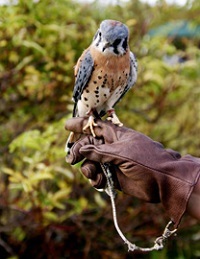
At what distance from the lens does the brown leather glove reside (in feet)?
5.20

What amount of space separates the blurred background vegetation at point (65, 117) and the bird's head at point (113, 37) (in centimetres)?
83

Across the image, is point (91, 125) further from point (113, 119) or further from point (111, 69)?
point (111, 69)

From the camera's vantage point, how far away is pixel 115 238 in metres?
2.99

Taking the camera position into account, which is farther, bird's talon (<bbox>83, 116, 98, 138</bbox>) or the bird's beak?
bird's talon (<bbox>83, 116, 98, 138</bbox>)

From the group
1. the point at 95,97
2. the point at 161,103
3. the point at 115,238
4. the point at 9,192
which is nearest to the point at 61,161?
the point at 9,192

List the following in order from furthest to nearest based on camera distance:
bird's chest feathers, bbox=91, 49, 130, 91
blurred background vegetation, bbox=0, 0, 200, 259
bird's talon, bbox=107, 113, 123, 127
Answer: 1. blurred background vegetation, bbox=0, 0, 200, 259
2. bird's talon, bbox=107, 113, 123, 127
3. bird's chest feathers, bbox=91, 49, 130, 91

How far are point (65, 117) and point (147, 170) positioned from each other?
1057mm

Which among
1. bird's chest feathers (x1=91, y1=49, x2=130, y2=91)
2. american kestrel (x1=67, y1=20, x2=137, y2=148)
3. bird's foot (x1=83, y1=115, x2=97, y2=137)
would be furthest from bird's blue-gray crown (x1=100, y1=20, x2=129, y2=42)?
bird's foot (x1=83, y1=115, x2=97, y2=137)

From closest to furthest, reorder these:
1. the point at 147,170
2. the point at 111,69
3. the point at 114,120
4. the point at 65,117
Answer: the point at 147,170 < the point at 111,69 < the point at 114,120 < the point at 65,117

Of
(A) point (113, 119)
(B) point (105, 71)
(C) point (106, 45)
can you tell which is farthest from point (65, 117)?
(C) point (106, 45)

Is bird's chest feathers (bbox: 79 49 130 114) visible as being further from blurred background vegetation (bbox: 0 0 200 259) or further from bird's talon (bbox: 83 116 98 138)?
blurred background vegetation (bbox: 0 0 200 259)

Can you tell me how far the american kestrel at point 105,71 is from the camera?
162cm

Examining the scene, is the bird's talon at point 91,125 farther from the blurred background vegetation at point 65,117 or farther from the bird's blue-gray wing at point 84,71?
the blurred background vegetation at point 65,117

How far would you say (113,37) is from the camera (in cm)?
160
